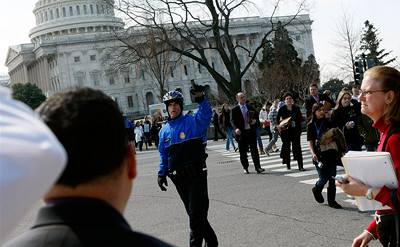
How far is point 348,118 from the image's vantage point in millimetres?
10500

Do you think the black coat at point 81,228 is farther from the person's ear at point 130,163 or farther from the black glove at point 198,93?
the black glove at point 198,93

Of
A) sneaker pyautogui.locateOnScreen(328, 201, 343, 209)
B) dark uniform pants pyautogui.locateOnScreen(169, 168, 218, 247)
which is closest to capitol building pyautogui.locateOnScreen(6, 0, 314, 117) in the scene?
sneaker pyautogui.locateOnScreen(328, 201, 343, 209)

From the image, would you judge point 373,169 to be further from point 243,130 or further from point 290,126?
point 243,130

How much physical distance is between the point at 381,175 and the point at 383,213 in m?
0.37

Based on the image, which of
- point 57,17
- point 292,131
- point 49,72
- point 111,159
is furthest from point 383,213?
point 57,17

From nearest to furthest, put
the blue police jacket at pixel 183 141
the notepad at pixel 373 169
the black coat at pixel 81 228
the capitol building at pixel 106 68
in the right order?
the black coat at pixel 81 228, the notepad at pixel 373 169, the blue police jacket at pixel 183 141, the capitol building at pixel 106 68

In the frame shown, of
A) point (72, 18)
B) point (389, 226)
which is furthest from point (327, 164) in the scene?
point (72, 18)

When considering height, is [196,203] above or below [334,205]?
above

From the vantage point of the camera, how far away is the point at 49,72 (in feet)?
379

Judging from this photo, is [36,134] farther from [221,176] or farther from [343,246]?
[221,176]

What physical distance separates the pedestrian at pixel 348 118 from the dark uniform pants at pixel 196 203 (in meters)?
4.62

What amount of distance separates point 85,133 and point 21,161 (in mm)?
395

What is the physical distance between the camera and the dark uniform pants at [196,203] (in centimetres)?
593

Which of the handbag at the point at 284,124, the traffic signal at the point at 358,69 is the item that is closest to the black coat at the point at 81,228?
the handbag at the point at 284,124
